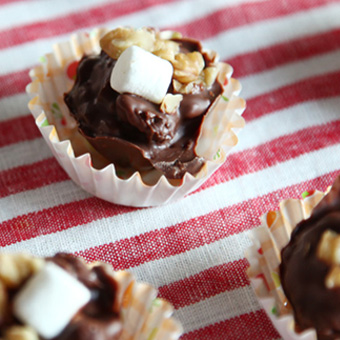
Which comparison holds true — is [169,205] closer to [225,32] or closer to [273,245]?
[273,245]

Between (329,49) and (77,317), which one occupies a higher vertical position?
(77,317)

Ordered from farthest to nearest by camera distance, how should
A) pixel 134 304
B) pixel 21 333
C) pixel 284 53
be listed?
1. pixel 284 53
2. pixel 134 304
3. pixel 21 333

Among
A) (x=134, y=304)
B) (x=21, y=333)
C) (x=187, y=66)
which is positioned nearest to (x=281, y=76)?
(x=187, y=66)

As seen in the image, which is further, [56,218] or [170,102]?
[56,218]

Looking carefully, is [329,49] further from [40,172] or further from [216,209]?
[40,172]

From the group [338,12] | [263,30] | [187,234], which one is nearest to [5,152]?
[187,234]

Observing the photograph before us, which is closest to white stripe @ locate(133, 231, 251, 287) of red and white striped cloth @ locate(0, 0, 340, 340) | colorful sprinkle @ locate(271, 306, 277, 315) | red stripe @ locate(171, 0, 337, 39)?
red and white striped cloth @ locate(0, 0, 340, 340)

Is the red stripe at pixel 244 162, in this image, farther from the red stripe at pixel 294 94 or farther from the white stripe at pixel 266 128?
the red stripe at pixel 294 94
